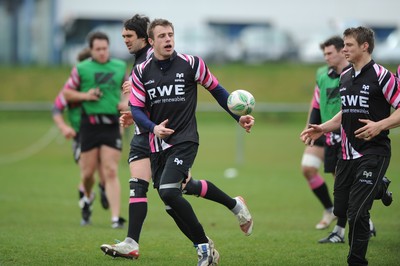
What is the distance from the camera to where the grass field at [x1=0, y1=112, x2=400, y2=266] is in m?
7.73

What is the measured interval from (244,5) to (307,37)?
4.36m

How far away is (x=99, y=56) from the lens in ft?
34.2

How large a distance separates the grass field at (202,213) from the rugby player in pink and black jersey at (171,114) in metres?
0.58

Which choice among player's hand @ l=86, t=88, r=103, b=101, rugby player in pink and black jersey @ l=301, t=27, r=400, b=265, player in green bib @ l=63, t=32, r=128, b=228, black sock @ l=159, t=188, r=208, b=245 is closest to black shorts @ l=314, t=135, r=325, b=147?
player in green bib @ l=63, t=32, r=128, b=228

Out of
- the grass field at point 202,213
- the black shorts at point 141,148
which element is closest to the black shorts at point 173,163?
the black shorts at point 141,148

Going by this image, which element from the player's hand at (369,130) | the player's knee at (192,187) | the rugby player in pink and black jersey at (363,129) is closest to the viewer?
the player's hand at (369,130)

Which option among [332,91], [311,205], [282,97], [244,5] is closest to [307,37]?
[244,5]

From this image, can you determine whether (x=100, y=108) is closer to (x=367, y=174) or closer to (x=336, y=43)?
(x=336, y=43)

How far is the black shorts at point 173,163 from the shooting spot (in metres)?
7.04

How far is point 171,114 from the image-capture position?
7223 mm

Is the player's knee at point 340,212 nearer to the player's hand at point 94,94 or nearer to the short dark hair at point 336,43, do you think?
the short dark hair at point 336,43

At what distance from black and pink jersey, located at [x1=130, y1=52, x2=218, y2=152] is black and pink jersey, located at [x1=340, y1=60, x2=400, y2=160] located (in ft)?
4.72

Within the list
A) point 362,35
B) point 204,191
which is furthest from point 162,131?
point 362,35

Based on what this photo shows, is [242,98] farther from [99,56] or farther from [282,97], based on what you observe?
[282,97]
